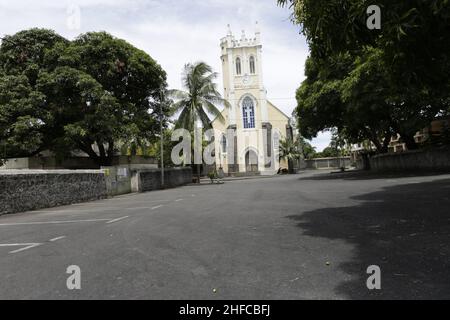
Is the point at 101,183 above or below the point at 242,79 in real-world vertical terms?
below

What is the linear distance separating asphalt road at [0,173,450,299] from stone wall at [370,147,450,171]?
54.0 feet

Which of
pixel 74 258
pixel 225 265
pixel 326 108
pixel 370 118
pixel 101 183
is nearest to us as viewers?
pixel 225 265

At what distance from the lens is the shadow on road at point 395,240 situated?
4.02 m

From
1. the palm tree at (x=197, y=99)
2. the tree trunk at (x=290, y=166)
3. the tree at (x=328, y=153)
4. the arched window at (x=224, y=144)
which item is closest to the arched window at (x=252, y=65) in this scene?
the arched window at (x=224, y=144)

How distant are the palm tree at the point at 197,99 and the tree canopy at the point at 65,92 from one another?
265 inches

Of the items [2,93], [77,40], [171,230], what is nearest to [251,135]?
[77,40]

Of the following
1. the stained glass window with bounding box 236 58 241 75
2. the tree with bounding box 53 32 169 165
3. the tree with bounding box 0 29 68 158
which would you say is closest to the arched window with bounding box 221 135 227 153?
the stained glass window with bounding box 236 58 241 75

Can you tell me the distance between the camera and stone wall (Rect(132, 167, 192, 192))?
28719 millimetres

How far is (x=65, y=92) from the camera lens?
25.4m

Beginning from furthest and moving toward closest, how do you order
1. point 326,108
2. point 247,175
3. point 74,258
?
1. point 247,175
2. point 326,108
3. point 74,258

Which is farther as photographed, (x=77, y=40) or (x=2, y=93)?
(x=77, y=40)

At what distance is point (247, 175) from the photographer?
54.0 meters
